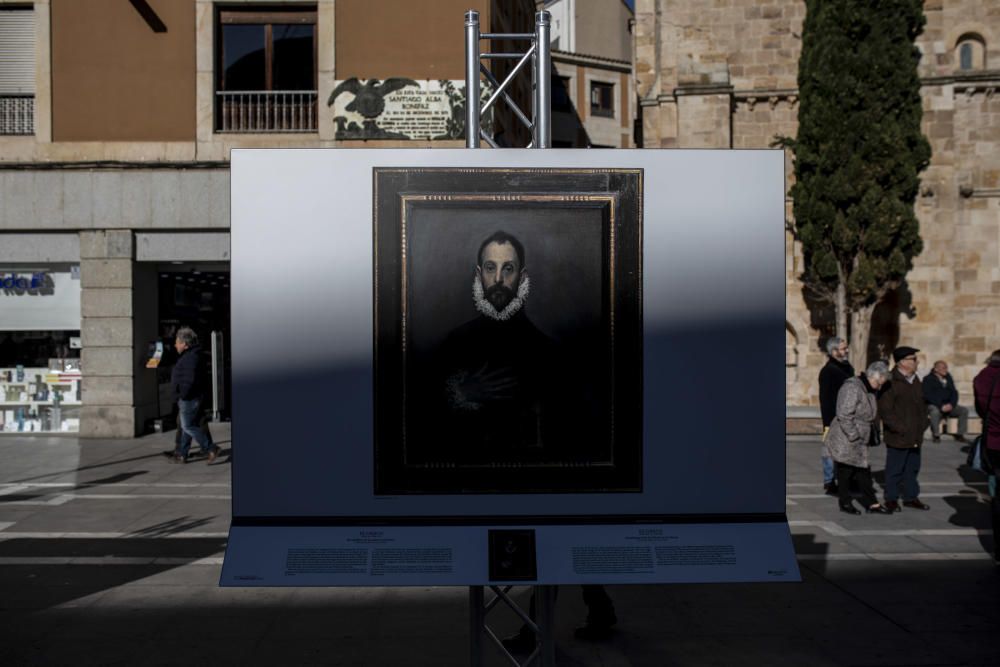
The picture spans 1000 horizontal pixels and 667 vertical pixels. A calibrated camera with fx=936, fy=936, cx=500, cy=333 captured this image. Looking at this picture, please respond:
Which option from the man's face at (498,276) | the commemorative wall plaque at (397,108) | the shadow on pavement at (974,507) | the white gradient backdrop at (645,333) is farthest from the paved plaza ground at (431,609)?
the commemorative wall plaque at (397,108)

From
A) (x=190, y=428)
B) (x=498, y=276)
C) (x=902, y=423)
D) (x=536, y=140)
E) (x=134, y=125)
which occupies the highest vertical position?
(x=134, y=125)

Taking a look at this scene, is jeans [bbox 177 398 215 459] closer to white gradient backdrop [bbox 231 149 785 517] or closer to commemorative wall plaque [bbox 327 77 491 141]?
commemorative wall plaque [bbox 327 77 491 141]

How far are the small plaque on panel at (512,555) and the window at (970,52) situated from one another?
2293 cm

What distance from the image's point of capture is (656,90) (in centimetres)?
Answer: 2525

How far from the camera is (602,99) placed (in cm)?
4878

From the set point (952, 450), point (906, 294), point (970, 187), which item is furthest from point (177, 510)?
point (970, 187)

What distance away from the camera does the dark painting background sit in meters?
3.86

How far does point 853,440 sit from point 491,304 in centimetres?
724

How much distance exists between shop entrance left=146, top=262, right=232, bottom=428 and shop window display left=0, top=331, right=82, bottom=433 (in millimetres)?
1368

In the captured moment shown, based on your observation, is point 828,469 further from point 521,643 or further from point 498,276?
point 498,276

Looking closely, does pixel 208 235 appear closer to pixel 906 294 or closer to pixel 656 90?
pixel 656 90

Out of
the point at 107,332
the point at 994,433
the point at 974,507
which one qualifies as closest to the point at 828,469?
the point at 974,507

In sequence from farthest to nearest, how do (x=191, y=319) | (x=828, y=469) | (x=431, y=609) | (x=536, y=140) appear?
(x=191, y=319), (x=828, y=469), (x=431, y=609), (x=536, y=140)

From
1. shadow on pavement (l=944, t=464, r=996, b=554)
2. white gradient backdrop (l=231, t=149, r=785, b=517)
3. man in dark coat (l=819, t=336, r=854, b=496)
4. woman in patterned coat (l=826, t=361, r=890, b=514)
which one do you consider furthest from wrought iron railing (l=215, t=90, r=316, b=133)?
white gradient backdrop (l=231, t=149, r=785, b=517)
